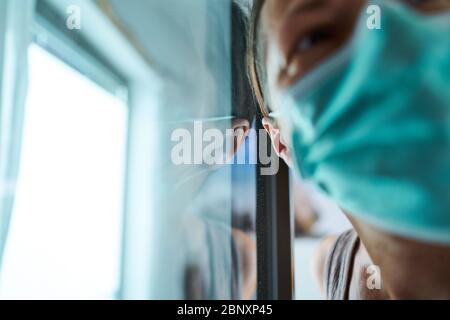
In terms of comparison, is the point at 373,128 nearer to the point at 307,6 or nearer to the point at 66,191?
the point at 307,6

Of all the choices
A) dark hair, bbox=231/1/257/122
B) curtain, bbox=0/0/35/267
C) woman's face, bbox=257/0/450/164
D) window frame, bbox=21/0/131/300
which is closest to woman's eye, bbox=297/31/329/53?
woman's face, bbox=257/0/450/164

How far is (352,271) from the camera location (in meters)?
0.94

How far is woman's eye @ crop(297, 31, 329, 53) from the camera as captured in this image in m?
0.93

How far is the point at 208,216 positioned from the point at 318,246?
0.22m

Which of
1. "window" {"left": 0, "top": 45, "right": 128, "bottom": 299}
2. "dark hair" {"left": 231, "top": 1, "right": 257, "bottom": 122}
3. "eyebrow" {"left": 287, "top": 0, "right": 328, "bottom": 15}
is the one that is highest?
"eyebrow" {"left": 287, "top": 0, "right": 328, "bottom": 15}

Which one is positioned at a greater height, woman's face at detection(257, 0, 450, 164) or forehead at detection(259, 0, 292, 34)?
forehead at detection(259, 0, 292, 34)

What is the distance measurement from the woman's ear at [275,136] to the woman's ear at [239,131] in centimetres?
4

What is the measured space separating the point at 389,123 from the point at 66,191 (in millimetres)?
654

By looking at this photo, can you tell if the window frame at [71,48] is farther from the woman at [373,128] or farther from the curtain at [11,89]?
the woman at [373,128]

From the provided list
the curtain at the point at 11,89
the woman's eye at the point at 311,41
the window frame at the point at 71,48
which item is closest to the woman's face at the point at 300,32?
the woman's eye at the point at 311,41

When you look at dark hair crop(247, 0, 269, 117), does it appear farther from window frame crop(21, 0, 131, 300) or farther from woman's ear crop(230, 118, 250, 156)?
window frame crop(21, 0, 131, 300)

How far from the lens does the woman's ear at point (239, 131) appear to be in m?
0.98

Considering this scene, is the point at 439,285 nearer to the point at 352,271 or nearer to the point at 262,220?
the point at 352,271

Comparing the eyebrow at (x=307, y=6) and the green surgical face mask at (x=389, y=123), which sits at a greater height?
the eyebrow at (x=307, y=6)
